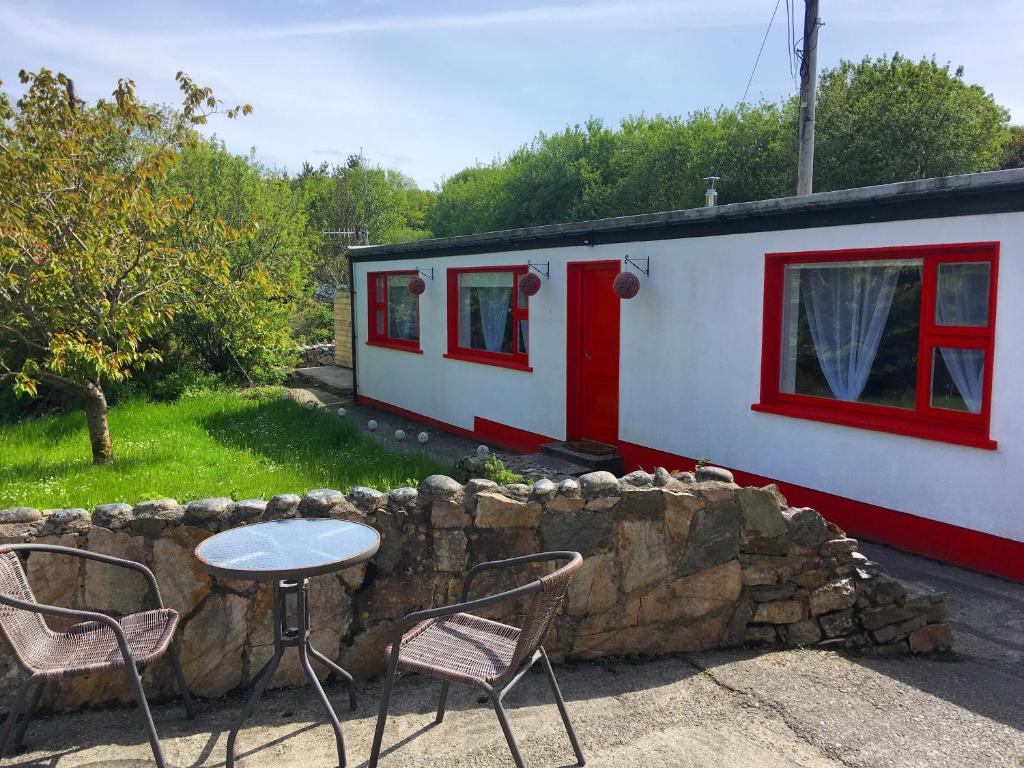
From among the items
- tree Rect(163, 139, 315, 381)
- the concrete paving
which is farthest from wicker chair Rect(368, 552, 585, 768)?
tree Rect(163, 139, 315, 381)

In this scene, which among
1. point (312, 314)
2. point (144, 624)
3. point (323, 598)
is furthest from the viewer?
point (312, 314)

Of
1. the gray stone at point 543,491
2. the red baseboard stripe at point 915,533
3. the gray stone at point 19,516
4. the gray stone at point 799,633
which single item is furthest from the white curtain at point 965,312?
the gray stone at point 19,516

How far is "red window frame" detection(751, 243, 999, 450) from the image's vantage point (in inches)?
225

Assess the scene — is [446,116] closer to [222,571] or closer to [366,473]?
[366,473]

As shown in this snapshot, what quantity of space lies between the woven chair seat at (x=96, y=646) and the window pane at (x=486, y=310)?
7410 millimetres

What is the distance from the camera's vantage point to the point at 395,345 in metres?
13.3

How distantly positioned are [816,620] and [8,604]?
370cm

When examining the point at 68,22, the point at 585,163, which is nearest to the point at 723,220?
the point at 68,22

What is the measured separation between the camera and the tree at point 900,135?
73.9ft

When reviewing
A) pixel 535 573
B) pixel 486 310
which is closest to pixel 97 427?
pixel 486 310

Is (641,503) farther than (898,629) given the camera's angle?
No

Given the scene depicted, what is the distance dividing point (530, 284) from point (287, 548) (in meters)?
6.57

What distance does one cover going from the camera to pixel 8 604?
293cm

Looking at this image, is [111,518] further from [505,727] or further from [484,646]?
[505,727]
